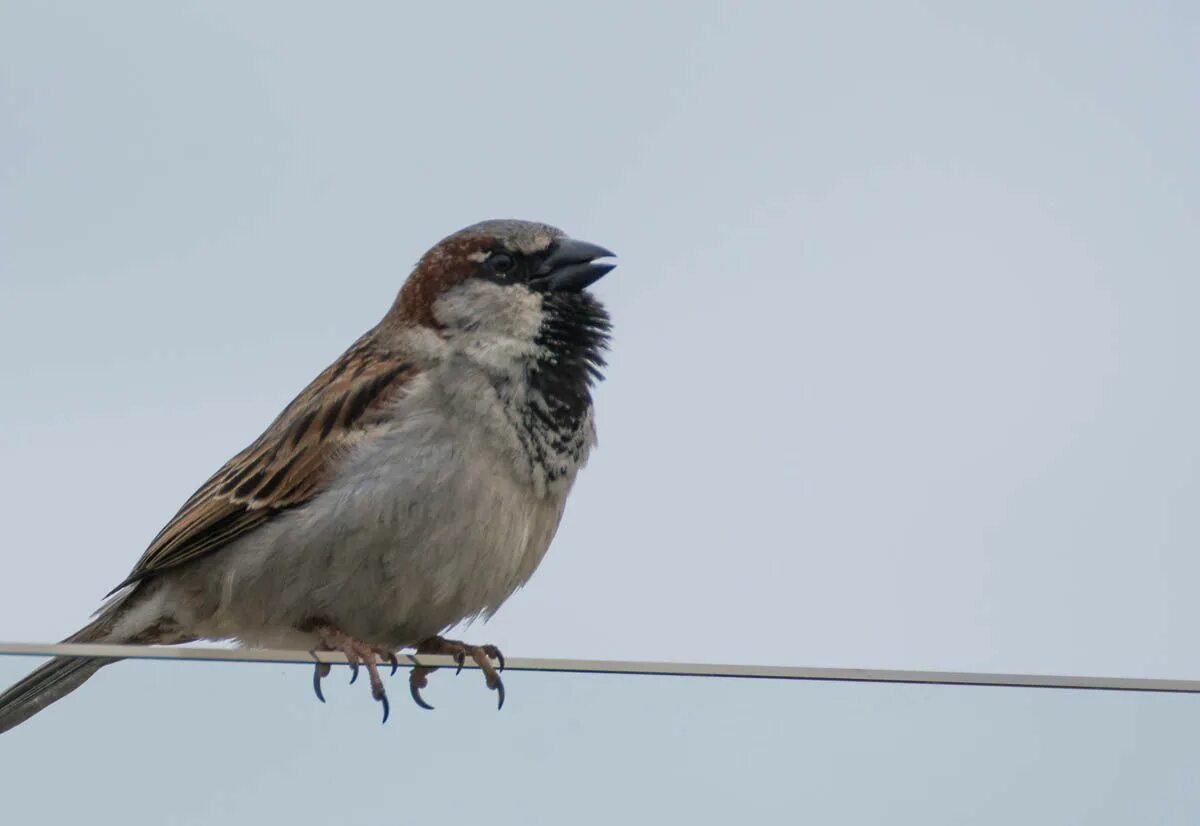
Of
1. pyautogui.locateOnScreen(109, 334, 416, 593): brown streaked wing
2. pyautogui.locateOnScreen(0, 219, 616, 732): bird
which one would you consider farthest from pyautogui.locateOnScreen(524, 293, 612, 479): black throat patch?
pyautogui.locateOnScreen(109, 334, 416, 593): brown streaked wing

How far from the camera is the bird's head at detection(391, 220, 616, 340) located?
309cm

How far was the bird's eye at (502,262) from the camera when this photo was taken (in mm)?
3184

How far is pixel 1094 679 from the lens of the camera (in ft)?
5.55

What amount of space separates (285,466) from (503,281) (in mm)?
560

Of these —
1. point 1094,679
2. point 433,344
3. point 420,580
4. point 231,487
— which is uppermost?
point 433,344

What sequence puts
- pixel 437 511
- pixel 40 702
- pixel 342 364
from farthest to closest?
pixel 342 364 → pixel 437 511 → pixel 40 702

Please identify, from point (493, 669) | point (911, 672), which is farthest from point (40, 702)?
point (911, 672)

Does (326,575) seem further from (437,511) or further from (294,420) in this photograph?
(294,420)

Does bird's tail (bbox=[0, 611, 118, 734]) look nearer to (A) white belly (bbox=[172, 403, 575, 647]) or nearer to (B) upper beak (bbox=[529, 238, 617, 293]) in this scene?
(A) white belly (bbox=[172, 403, 575, 647])

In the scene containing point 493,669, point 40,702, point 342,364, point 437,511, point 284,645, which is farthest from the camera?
point 342,364

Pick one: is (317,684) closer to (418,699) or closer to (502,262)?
(418,699)

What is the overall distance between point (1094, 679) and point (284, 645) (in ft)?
5.56

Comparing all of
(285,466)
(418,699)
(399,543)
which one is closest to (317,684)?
(418,699)

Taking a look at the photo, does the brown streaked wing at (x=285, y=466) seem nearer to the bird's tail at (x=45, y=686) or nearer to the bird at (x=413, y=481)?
the bird at (x=413, y=481)
